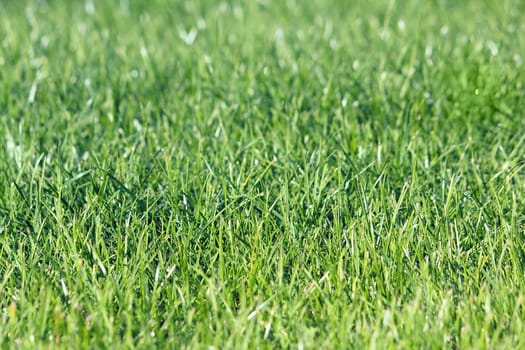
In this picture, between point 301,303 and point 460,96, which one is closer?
point 301,303

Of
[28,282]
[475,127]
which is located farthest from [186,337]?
[475,127]

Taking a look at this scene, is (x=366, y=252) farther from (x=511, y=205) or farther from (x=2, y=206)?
(x=2, y=206)

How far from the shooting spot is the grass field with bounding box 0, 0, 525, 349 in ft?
6.66

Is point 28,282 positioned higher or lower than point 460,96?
lower

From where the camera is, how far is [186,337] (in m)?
2.00

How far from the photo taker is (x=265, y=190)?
2.61 meters

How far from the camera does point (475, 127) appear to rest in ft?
10.6

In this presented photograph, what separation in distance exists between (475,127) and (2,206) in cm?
183

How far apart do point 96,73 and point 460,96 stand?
1712 millimetres

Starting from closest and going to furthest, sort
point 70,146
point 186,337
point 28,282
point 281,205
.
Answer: point 186,337
point 28,282
point 281,205
point 70,146

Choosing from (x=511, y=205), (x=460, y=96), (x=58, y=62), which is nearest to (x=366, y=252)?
(x=511, y=205)

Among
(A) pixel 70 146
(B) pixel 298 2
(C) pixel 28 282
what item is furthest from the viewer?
(B) pixel 298 2

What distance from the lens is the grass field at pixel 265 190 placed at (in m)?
2.03

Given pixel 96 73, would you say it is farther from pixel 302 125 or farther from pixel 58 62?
pixel 302 125
